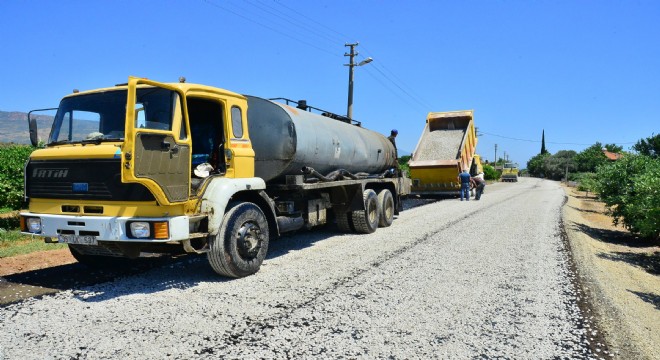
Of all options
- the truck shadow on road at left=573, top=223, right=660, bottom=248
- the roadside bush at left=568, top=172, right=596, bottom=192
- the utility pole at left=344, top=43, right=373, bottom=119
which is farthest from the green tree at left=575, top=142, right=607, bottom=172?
the truck shadow on road at left=573, top=223, right=660, bottom=248

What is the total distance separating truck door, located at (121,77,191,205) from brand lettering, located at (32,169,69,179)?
1057 millimetres

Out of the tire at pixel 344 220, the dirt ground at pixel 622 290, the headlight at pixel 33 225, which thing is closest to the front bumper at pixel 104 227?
the headlight at pixel 33 225

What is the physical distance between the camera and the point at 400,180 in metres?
12.7

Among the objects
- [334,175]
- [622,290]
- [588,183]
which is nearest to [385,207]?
→ [334,175]

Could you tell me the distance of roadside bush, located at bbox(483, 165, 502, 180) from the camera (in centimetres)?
5631

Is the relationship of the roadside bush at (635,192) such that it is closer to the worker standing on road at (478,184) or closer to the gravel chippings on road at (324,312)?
the gravel chippings on road at (324,312)

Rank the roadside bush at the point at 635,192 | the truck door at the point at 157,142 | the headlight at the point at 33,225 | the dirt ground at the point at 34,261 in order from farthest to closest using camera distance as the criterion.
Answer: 1. the roadside bush at the point at 635,192
2. the dirt ground at the point at 34,261
3. the headlight at the point at 33,225
4. the truck door at the point at 157,142

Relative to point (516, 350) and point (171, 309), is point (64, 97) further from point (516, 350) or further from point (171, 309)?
point (516, 350)

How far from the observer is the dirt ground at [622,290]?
4016mm

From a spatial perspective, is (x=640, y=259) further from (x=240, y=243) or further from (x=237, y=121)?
(x=237, y=121)

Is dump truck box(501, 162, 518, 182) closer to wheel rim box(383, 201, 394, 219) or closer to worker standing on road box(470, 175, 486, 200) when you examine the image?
worker standing on road box(470, 175, 486, 200)

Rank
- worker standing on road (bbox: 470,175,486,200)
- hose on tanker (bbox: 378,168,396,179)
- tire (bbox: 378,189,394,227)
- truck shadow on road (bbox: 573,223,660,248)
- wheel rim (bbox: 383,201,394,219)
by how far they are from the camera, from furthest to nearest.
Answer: worker standing on road (bbox: 470,175,486,200) < hose on tanker (bbox: 378,168,396,179) < truck shadow on road (bbox: 573,223,660,248) < wheel rim (bbox: 383,201,394,219) < tire (bbox: 378,189,394,227)

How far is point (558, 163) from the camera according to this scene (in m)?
88.1

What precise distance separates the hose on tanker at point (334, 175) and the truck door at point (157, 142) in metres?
2.60
